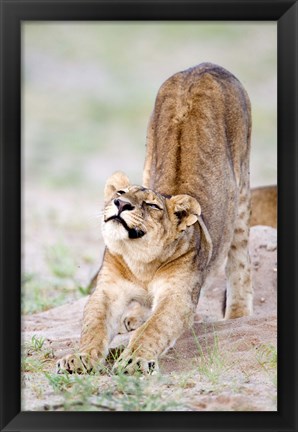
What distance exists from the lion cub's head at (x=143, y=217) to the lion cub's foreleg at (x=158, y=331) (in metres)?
0.23

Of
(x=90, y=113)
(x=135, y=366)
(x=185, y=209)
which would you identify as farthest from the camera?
(x=90, y=113)

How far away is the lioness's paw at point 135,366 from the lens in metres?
4.98

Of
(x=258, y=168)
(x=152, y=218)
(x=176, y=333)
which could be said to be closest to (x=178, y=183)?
(x=152, y=218)

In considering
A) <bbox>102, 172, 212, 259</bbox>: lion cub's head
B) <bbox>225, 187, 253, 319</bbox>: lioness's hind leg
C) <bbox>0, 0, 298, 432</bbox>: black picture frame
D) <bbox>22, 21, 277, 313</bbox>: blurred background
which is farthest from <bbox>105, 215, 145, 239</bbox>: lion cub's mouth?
<bbox>22, 21, 277, 313</bbox>: blurred background

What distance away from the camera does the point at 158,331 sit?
523 cm

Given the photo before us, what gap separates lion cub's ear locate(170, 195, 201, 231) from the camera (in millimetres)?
5562

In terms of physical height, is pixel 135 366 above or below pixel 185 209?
below

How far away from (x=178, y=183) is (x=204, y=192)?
18 cm

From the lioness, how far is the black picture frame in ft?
1.98

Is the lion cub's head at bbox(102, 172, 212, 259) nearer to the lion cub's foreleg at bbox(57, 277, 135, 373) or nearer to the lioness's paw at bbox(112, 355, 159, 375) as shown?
the lion cub's foreleg at bbox(57, 277, 135, 373)

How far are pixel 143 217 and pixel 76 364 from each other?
83 cm

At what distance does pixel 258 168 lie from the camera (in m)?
11.9
